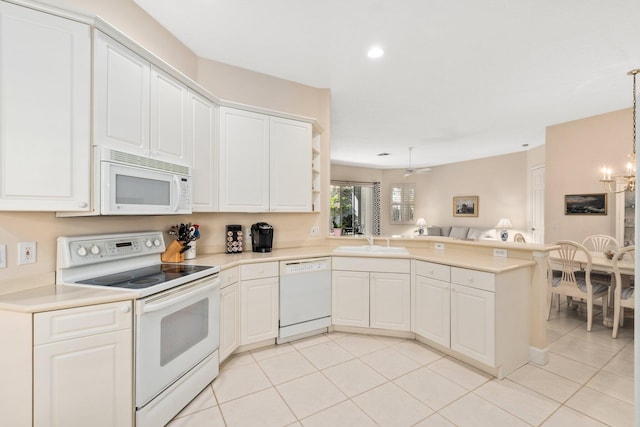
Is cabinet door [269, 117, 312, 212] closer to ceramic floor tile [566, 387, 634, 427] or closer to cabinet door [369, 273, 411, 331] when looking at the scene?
cabinet door [369, 273, 411, 331]

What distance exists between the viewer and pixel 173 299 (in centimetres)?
170

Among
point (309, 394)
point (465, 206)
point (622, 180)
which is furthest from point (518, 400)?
point (465, 206)

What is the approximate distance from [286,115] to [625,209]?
473cm

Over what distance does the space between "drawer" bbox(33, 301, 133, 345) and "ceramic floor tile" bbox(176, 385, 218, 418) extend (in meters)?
0.79

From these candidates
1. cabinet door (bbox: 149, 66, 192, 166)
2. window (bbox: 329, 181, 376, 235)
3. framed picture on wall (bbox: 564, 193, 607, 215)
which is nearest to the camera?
cabinet door (bbox: 149, 66, 192, 166)

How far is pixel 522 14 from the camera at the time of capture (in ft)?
7.01

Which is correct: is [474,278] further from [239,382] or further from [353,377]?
[239,382]

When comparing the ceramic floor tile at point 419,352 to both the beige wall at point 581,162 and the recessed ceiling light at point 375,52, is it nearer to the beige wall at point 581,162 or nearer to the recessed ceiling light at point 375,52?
the recessed ceiling light at point 375,52

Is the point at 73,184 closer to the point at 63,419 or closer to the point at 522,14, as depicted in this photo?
the point at 63,419

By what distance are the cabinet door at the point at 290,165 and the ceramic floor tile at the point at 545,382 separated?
243 cm

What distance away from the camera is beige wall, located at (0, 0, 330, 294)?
157 centimetres

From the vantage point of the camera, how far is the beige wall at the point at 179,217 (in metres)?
1.57

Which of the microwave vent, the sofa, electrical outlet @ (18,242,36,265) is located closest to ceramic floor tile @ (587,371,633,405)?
the microwave vent

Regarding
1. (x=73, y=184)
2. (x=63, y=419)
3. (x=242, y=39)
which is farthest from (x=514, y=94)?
(x=63, y=419)
